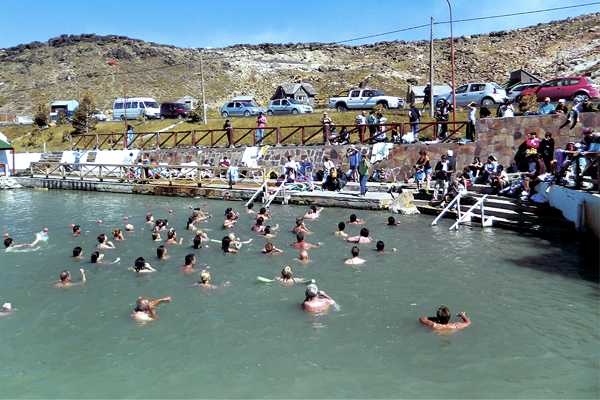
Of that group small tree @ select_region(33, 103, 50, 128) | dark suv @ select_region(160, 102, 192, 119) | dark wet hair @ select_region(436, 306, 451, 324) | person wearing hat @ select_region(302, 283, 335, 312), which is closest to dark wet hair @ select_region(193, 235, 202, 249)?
person wearing hat @ select_region(302, 283, 335, 312)

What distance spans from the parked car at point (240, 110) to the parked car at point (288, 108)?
239 centimetres

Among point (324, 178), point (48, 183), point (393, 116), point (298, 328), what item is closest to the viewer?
point (298, 328)

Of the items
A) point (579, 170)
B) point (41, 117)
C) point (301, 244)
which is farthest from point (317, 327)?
point (41, 117)

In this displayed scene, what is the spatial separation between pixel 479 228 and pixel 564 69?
179 ft

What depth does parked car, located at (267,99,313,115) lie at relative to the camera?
38.0 metres

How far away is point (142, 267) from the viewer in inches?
467

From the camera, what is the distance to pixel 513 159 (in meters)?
20.4

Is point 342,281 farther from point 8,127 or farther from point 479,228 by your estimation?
point 8,127

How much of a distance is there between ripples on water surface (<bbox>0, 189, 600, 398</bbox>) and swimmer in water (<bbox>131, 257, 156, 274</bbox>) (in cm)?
30

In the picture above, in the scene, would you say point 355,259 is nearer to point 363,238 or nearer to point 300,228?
point 363,238

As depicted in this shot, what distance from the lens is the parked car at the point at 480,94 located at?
29323mm

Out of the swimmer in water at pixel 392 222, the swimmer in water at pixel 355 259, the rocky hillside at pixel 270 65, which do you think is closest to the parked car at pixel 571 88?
the swimmer in water at pixel 392 222

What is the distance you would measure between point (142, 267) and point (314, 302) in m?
5.11

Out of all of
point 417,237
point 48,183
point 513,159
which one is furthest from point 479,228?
point 48,183
